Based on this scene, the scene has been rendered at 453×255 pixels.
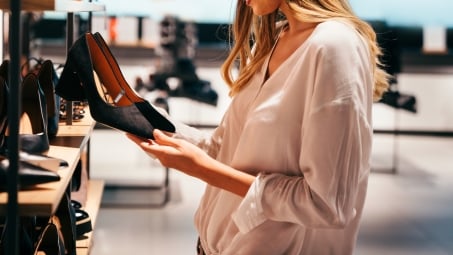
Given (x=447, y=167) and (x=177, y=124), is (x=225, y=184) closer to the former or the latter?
(x=177, y=124)

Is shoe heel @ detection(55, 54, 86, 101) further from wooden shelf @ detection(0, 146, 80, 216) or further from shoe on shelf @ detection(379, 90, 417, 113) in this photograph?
shoe on shelf @ detection(379, 90, 417, 113)

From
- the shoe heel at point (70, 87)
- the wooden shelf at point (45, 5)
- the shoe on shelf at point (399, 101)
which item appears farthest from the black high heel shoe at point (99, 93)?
the shoe on shelf at point (399, 101)

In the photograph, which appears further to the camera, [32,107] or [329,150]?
[32,107]

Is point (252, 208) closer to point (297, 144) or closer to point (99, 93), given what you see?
point (297, 144)

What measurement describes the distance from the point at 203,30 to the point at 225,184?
7.18 meters

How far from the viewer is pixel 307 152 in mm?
1548

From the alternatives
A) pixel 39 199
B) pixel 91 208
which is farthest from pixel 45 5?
pixel 91 208

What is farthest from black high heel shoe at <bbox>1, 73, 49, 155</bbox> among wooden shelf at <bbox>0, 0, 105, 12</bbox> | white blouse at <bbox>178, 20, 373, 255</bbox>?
white blouse at <bbox>178, 20, 373, 255</bbox>

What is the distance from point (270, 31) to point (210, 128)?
6380 mm

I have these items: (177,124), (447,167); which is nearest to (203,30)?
(447,167)

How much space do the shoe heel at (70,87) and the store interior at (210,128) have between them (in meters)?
0.70

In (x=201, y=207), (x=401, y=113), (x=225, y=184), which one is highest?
(x=225, y=184)

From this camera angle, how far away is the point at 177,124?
204 cm

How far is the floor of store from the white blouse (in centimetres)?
260
